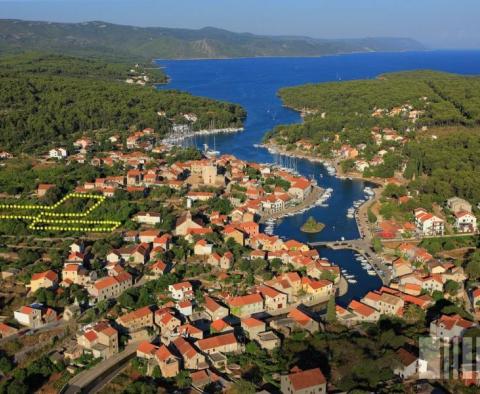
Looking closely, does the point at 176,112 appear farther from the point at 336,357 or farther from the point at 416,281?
the point at 336,357

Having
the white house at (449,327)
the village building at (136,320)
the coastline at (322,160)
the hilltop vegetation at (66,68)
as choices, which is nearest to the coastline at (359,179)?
the coastline at (322,160)

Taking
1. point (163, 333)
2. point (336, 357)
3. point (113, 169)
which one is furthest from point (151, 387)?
point (113, 169)

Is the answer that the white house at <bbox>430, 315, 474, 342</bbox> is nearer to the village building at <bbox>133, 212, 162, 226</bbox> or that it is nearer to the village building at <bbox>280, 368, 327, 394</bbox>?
the village building at <bbox>280, 368, 327, 394</bbox>

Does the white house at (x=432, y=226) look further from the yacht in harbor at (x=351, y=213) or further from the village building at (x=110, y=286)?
the village building at (x=110, y=286)

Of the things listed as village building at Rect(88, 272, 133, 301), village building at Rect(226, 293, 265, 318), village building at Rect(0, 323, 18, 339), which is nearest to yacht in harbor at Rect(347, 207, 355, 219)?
village building at Rect(226, 293, 265, 318)

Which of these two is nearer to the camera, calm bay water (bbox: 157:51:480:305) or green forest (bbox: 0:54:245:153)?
calm bay water (bbox: 157:51:480:305)

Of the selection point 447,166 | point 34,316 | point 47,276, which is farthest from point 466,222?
point 34,316
